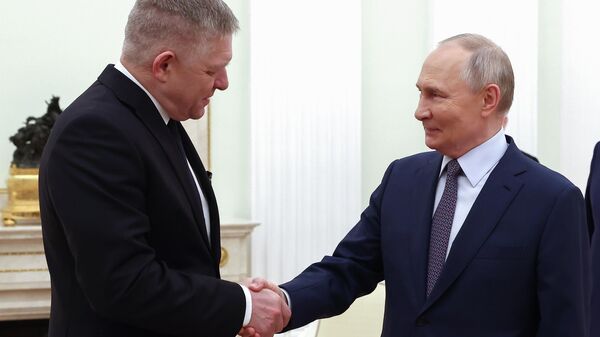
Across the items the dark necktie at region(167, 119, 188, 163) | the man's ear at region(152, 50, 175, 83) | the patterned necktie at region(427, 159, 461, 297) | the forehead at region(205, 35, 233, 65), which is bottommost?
the patterned necktie at region(427, 159, 461, 297)

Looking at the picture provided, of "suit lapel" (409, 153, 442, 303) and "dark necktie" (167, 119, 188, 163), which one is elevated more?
"dark necktie" (167, 119, 188, 163)

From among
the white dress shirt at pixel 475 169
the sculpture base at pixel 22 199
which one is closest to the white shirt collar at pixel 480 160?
the white dress shirt at pixel 475 169

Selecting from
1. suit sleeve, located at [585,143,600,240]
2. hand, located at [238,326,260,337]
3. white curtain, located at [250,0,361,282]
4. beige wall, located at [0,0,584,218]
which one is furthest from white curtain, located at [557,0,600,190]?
hand, located at [238,326,260,337]

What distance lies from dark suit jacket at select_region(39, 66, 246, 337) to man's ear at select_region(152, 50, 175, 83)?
2.8 inches

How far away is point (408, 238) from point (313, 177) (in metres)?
4.30

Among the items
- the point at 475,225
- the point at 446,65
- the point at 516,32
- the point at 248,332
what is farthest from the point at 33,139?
the point at 475,225

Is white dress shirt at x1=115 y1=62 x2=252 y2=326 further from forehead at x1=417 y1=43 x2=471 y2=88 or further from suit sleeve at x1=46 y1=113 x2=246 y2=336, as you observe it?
forehead at x1=417 y1=43 x2=471 y2=88

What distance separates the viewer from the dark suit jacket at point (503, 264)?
2.55 meters

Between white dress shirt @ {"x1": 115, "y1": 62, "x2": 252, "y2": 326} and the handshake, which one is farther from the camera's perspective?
the handshake

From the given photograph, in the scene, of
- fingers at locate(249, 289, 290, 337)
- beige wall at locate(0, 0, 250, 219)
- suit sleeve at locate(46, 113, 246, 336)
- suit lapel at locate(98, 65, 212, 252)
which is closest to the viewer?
suit sleeve at locate(46, 113, 246, 336)

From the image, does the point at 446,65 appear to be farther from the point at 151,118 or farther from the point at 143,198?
the point at 143,198

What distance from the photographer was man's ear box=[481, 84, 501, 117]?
2.74m

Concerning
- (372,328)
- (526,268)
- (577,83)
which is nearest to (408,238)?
(526,268)

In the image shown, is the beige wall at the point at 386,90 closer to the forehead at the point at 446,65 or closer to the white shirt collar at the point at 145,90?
the forehead at the point at 446,65
